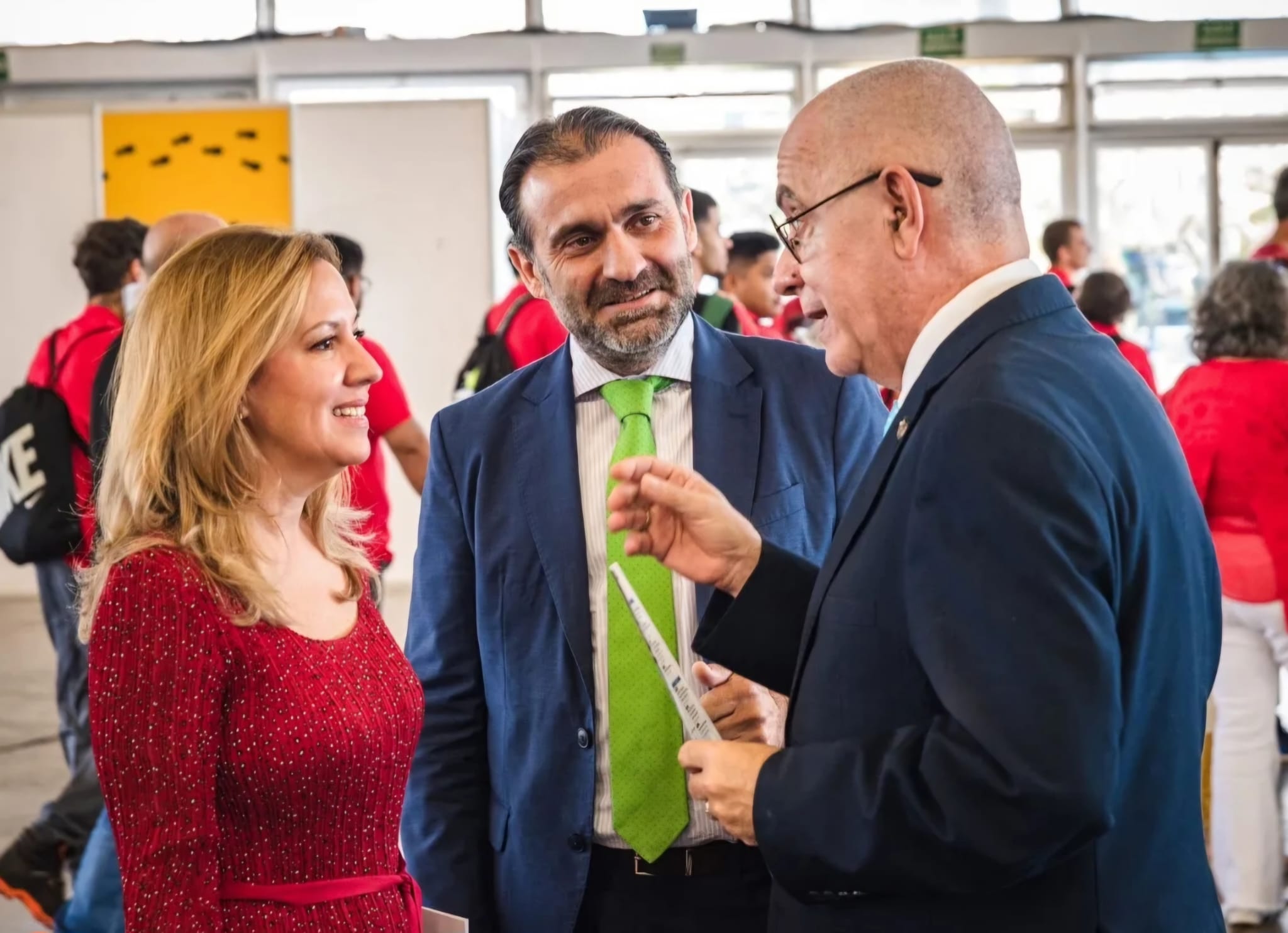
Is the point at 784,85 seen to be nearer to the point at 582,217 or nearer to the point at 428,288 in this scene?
the point at 428,288

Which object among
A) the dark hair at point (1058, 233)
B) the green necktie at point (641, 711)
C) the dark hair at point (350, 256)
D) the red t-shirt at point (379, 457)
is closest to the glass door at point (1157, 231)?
the dark hair at point (1058, 233)

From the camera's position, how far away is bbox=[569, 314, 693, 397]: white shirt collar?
2.05 m

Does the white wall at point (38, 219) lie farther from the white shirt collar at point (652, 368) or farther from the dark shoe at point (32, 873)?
the white shirt collar at point (652, 368)

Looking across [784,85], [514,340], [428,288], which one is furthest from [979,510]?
[784,85]

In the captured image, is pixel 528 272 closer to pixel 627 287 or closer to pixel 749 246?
pixel 627 287

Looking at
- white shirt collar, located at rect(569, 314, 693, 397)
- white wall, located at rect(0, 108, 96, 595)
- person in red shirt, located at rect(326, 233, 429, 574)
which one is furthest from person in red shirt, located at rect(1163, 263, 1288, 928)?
white wall, located at rect(0, 108, 96, 595)

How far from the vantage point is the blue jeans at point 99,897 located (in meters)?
3.40

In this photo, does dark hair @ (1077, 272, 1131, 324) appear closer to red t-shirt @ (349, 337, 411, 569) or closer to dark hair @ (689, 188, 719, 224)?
dark hair @ (689, 188, 719, 224)

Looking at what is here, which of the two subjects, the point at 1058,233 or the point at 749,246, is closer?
the point at 749,246

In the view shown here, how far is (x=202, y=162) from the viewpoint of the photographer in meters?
9.01

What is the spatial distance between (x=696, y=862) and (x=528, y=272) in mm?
883

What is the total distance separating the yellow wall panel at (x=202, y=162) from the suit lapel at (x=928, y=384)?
8035 millimetres

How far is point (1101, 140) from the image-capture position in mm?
11453

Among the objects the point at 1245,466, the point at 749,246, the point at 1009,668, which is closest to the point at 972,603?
the point at 1009,668
